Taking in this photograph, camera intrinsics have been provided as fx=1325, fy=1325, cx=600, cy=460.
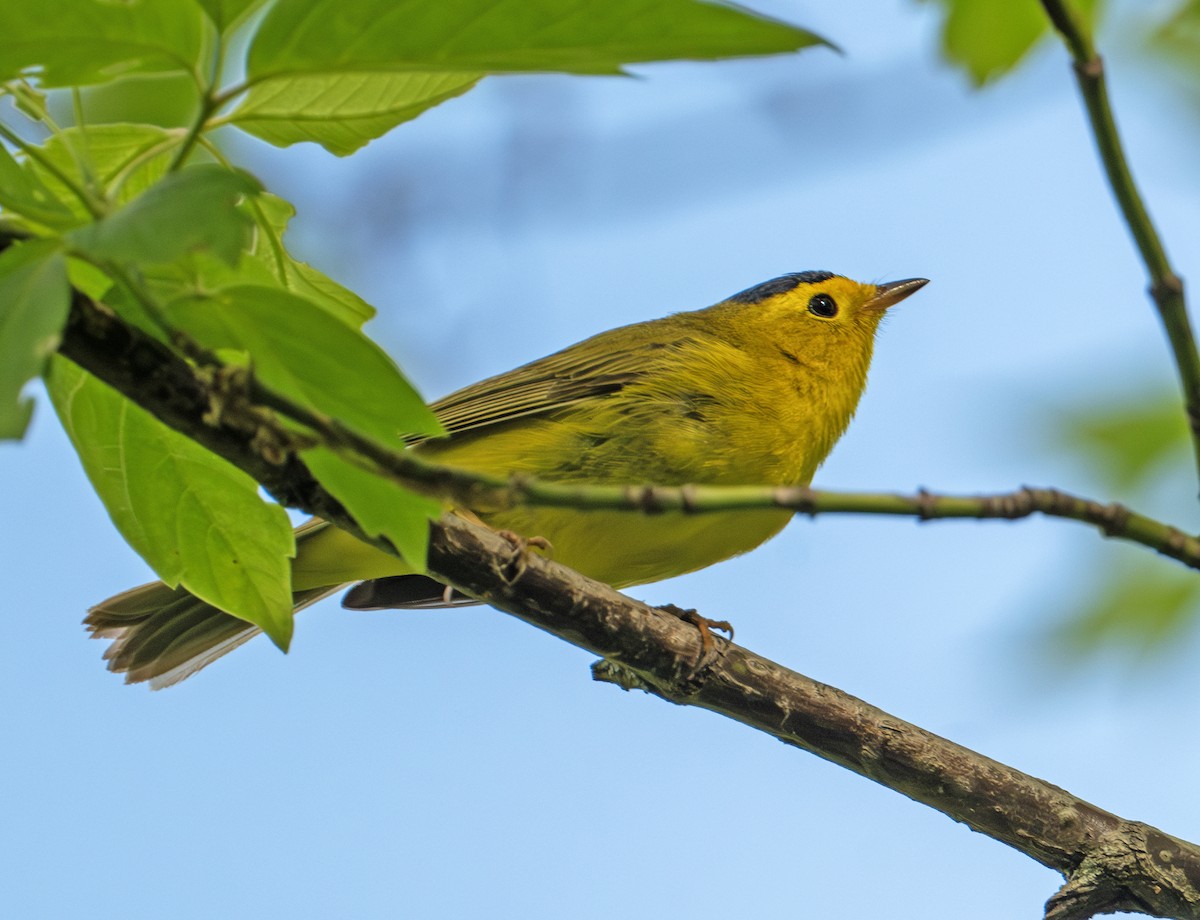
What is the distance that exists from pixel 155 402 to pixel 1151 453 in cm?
195

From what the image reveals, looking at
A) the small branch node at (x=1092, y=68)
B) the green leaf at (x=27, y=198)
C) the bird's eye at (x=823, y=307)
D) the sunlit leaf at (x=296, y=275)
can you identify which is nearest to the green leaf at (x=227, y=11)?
the green leaf at (x=27, y=198)

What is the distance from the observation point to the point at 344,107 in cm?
219

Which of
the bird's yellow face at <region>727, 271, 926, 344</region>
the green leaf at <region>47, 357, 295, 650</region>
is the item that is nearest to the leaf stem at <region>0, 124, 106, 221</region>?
the green leaf at <region>47, 357, 295, 650</region>

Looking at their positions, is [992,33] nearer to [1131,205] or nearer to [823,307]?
[1131,205]

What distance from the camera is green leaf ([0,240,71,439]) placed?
1442 mm

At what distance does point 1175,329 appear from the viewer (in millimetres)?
1479

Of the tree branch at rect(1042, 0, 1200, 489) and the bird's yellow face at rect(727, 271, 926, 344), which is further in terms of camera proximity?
the bird's yellow face at rect(727, 271, 926, 344)

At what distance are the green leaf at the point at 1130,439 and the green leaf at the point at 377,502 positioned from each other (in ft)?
5.02

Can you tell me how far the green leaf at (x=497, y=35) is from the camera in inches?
57.9

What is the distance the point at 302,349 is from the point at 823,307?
15.2ft

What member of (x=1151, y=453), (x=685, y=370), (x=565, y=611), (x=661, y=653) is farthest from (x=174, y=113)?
(x=685, y=370)

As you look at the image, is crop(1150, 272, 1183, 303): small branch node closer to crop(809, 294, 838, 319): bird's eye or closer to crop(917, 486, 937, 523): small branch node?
crop(917, 486, 937, 523): small branch node

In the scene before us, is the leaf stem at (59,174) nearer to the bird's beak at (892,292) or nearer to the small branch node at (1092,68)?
the small branch node at (1092,68)

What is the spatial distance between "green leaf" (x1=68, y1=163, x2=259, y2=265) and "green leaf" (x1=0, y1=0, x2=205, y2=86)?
20cm
